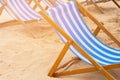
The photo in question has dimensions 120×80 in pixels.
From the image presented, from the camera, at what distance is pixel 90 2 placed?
6.25 m

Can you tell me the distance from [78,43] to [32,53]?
0.88 m

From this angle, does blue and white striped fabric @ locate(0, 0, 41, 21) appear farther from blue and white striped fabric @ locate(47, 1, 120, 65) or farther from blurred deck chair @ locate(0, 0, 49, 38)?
blue and white striped fabric @ locate(47, 1, 120, 65)

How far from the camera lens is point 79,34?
10.8ft

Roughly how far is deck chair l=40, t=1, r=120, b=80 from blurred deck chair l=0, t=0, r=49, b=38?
125cm

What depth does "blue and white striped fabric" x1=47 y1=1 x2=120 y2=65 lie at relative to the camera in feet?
9.76

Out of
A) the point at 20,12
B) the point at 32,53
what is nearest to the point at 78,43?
the point at 32,53

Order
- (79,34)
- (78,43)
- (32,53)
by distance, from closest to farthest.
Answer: (78,43) → (79,34) → (32,53)

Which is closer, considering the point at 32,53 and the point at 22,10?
the point at 32,53

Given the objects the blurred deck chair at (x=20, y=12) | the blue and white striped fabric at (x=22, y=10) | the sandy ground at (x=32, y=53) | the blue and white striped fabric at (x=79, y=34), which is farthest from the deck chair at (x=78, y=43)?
the blue and white striped fabric at (x=22, y=10)

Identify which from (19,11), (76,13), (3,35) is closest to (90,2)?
(19,11)

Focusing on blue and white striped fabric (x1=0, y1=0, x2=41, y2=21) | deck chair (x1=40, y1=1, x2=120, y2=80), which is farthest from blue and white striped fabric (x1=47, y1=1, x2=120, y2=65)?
blue and white striped fabric (x1=0, y1=0, x2=41, y2=21)

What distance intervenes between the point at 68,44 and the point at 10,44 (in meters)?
1.53

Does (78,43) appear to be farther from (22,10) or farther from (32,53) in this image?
(22,10)

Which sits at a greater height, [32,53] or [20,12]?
[20,12]
